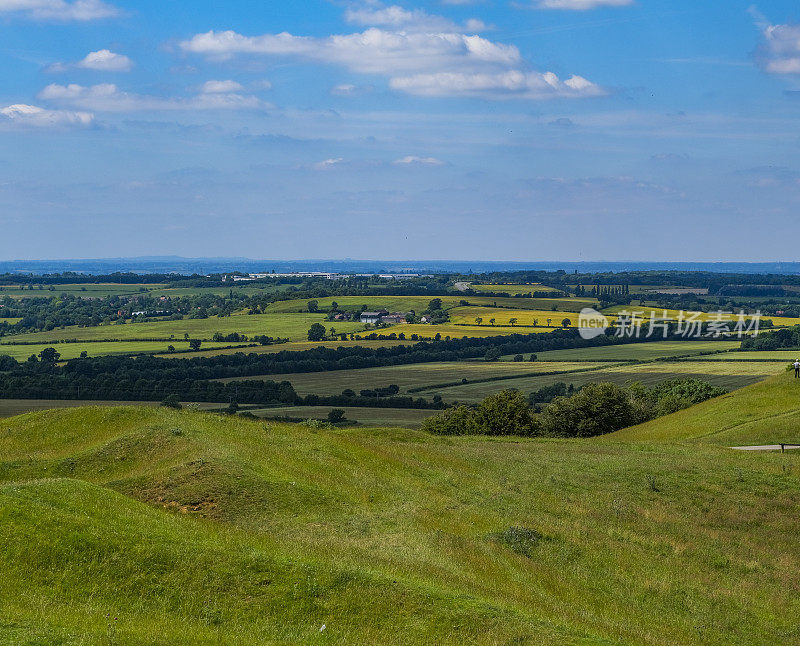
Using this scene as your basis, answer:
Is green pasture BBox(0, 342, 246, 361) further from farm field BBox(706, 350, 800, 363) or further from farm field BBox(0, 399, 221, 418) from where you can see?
farm field BBox(706, 350, 800, 363)

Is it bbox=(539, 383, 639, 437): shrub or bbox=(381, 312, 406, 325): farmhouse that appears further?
bbox=(381, 312, 406, 325): farmhouse

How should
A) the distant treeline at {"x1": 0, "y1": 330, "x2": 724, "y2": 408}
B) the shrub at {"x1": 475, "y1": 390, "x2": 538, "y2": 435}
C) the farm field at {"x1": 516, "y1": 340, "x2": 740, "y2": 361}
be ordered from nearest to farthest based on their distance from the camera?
the shrub at {"x1": 475, "y1": 390, "x2": 538, "y2": 435} < the distant treeline at {"x1": 0, "y1": 330, "x2": 724, "y2": 408} < the farm field at {"x1": 516, "y1": 340, "x2": 740, "y2": 361}

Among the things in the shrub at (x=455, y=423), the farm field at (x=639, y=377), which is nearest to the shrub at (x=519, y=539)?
the shrub at (x=455, y=423)

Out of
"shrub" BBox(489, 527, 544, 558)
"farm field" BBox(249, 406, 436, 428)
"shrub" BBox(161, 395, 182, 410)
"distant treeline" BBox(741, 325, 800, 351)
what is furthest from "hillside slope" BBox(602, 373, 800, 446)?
"distant treeline" BBox(741, 325, 800, 351)

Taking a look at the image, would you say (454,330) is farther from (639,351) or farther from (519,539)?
(519,539)

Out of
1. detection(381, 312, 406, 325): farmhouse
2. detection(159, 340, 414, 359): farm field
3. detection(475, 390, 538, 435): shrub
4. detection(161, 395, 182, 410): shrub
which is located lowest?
detection(161, 395, 182, 410): shrub

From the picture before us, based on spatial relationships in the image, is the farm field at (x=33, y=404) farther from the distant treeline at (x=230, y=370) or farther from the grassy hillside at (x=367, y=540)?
the grassy hillside at (x=367, y=540)

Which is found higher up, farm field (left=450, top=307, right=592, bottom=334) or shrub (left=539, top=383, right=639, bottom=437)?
farm field (left=450, top=307, right=592, bottom=334)

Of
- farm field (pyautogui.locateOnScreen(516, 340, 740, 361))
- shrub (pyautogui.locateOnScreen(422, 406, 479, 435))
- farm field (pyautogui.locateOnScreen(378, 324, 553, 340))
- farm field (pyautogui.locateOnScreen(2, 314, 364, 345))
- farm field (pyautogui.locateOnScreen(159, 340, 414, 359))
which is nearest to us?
shrub (pyautogui.locateOnScreen(422, 406, 479, 435))
